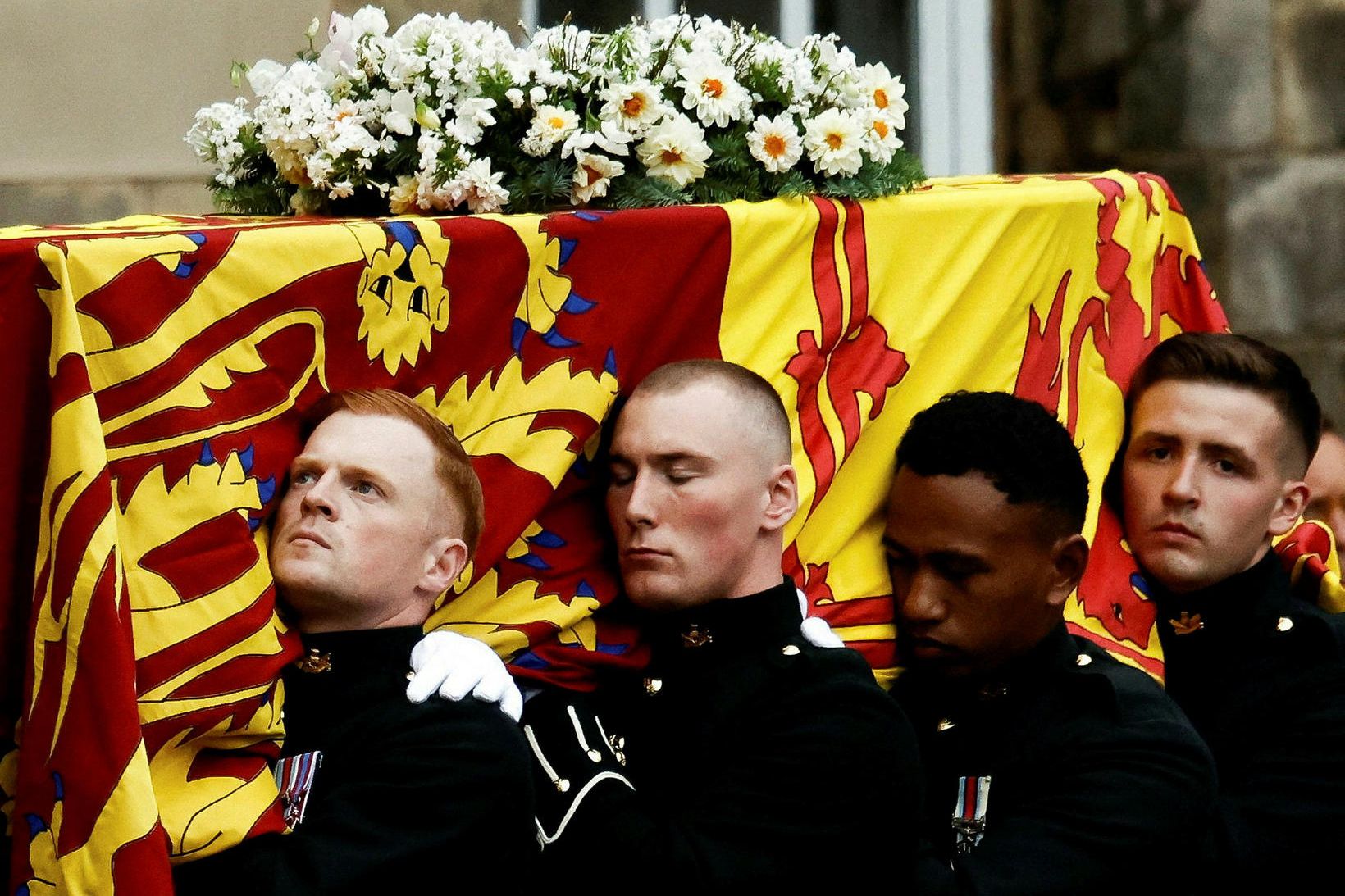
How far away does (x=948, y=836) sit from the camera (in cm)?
284

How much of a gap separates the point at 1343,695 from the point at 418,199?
1.72m

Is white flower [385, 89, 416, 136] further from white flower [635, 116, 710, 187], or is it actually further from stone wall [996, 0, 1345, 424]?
stone wall [996, 0, 1345, 424]

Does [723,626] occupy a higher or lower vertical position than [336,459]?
lower

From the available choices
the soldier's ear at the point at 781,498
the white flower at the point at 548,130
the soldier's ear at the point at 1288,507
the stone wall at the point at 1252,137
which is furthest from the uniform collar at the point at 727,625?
the stone wall at the point at 1252,137

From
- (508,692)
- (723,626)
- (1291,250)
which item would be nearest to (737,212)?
(723,626)

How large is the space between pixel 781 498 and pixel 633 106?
0.63 meters

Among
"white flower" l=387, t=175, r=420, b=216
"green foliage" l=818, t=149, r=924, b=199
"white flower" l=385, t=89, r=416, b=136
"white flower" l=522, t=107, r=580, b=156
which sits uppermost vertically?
"white flower" l=385, t=89, r=416, b=136

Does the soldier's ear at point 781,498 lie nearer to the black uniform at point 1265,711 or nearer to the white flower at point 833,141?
the white flower at point 833,141

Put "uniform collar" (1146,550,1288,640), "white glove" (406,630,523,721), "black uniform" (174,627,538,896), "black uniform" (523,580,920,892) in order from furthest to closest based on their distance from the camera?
"uniform collar" (1146,550,1288,640)
"black uniform" (523,580,920,892)
"white glove" (406,630,523,721)
"black uniform" (174,627,538,896)

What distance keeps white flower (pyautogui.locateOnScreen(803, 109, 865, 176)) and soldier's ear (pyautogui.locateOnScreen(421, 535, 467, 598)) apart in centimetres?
92

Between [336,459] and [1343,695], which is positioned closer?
[336,459]

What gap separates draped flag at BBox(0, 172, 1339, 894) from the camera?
82.0 inches

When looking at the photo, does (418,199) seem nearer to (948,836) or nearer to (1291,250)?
(948,836)

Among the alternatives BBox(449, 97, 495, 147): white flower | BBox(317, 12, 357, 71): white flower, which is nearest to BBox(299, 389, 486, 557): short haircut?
BBox(449, 97, 495, 147): white flower
